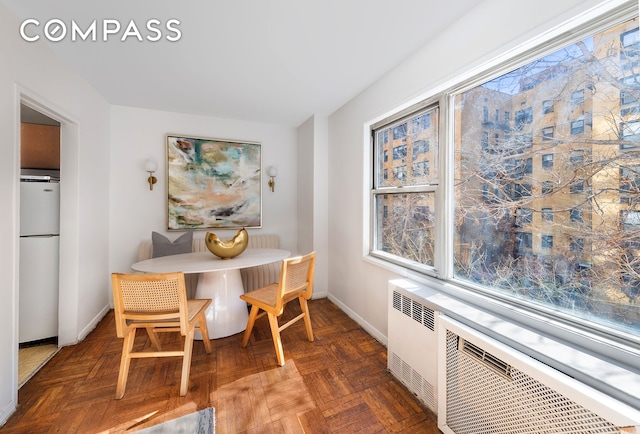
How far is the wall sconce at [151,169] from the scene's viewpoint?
3.05 m

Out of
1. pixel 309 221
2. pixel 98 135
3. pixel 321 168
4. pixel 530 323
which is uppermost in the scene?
pixel 98 135

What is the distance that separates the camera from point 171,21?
1.64m

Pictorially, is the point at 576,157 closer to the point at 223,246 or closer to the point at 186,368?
the point at 223,246

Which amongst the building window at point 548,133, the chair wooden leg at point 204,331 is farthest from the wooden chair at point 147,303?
the building window at point 548,133

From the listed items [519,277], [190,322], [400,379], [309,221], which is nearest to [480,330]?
[519,277]

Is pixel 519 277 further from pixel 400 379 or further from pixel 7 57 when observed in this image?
pixel 7 57

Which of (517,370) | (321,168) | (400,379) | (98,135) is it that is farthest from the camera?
(321,168)

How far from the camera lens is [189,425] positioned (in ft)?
4.75

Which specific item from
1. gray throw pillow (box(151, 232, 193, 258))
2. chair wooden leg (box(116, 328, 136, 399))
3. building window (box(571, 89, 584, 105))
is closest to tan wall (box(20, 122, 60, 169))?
gray throw pillow (box(151, 232, 193, 258))

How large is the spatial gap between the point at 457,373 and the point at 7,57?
10.4 feet

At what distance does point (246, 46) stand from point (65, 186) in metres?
2.06

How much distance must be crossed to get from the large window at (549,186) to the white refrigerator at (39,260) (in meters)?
3.24

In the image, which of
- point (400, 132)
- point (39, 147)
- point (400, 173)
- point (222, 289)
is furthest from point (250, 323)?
point (39, 147)

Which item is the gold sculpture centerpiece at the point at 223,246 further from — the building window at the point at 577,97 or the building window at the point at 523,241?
the building window at the point at 577,97
